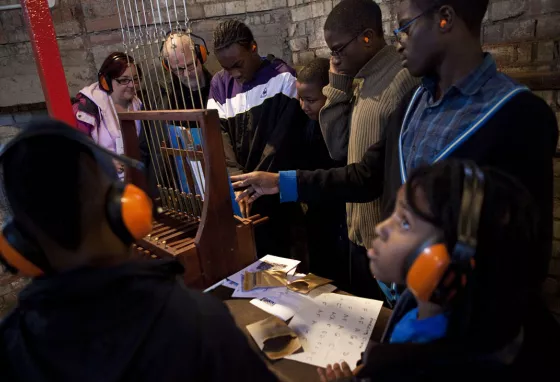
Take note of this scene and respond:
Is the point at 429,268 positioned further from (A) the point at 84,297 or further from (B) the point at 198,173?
(B) the point at 198,173

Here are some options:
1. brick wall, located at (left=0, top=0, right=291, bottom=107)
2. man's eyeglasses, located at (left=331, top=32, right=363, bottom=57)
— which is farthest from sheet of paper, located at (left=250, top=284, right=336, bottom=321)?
brick wall, located at (left=0, top=0, right=291, bottom=107)

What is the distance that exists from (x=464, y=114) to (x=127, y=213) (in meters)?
0.79

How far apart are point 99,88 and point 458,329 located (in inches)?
91.0

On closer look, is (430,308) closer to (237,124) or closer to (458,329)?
(458,329)

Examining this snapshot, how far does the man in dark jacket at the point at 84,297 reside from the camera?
1.87 feet

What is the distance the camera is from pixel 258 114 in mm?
2008

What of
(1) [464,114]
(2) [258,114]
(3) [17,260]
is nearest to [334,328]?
(1) [464,114]

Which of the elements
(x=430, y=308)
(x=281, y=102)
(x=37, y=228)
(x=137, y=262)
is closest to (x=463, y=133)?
(x=430, y=308)

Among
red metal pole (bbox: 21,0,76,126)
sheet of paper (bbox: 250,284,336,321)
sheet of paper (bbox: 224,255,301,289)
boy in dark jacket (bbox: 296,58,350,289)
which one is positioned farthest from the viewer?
boy in dark jacket (bbox: 296,58,350,289)

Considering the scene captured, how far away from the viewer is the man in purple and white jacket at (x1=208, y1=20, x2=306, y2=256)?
1963mm

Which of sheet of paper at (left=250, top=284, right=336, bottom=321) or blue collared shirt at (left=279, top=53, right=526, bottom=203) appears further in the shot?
sheet of paper at (left=250, top=284, right=336, bottom=321)

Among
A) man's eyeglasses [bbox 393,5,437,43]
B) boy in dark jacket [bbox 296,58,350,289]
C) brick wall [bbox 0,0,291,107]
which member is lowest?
boy in dark jacket [bbox 296,58,350,289]

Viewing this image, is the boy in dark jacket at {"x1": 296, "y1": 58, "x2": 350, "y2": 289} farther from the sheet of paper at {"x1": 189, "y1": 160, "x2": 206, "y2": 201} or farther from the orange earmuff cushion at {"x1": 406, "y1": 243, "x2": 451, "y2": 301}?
the orange earmuff cushion at {"x1": 406, "y1": 243, "x2": 451, "y2": 301}

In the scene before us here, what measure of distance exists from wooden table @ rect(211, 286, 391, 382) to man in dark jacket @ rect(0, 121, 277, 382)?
0.28 metres
